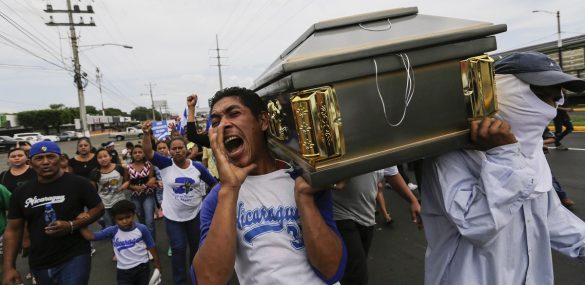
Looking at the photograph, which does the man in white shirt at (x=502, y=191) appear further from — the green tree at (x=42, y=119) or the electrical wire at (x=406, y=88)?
the green tree at (x=42, y=119)

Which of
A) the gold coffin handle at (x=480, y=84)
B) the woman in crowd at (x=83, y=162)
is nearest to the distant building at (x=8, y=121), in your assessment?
the woman in crowd at (x=83, y=162)

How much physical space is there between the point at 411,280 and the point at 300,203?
268 centimetres

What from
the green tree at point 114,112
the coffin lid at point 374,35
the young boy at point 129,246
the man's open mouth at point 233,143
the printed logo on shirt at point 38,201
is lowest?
the young boy at point 129,246

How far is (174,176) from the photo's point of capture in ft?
12.5

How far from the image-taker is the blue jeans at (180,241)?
→ 343cm

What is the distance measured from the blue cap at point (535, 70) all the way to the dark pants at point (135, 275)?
136 inches

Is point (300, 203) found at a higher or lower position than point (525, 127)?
lower

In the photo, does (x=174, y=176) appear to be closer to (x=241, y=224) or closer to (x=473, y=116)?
(x=241, y=224)

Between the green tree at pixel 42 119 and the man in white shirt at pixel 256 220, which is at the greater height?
the green tree at pixel 42 119

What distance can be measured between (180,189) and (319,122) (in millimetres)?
3032

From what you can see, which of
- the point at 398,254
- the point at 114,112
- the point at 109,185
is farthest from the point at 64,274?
the point at 114,112

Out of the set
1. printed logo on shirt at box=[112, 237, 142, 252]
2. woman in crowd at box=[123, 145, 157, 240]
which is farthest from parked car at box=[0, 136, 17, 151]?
printed logo on shirt at box=[112, 237, 142, 252]

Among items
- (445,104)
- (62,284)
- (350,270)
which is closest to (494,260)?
(445,104)

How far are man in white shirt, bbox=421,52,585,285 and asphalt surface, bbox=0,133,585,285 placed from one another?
2102 mm
